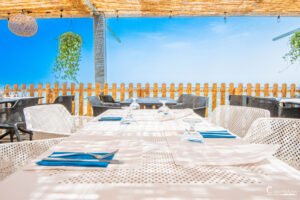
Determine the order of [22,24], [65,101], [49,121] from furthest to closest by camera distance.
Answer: [22,24]
[65,101]
[49,121]

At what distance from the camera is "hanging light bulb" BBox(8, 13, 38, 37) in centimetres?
539

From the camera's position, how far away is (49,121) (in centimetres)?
220

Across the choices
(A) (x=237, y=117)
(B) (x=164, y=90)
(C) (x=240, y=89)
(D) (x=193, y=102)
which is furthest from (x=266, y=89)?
(A) (x=237, y=117)

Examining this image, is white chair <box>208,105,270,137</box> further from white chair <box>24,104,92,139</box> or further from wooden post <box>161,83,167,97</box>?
wooden post <box>161,83,167,97</box>

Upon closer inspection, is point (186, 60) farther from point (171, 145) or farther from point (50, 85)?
point (171, 145)

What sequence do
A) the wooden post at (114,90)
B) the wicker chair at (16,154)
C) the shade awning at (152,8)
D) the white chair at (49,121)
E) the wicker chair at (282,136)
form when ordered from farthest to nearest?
1. the wooden post at (114,90)
2. the shade awning at (152,8)
3. the white chair at (49,121)
4. the wicker chair at (282,136)
5. the wicker chair at (16,154)

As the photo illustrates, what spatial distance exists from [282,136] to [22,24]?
227 inches

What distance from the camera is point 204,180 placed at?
75 centimetres

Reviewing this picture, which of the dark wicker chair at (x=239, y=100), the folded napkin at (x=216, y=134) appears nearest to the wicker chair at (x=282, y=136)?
the folded napkin at (x=216, y=134)

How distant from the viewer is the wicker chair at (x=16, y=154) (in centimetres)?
117

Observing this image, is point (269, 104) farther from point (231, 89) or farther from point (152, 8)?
point (152, 8)

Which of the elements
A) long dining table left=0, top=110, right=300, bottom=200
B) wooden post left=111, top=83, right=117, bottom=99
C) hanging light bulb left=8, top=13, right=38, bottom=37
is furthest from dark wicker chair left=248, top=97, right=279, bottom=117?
hanging light bulb left=8, top=13, right=38, bottom=37

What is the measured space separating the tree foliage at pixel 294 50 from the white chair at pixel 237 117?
5.09 metres

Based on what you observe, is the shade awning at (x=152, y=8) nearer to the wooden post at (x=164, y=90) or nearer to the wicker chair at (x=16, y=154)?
the wooden post at (x=164, y=90)
